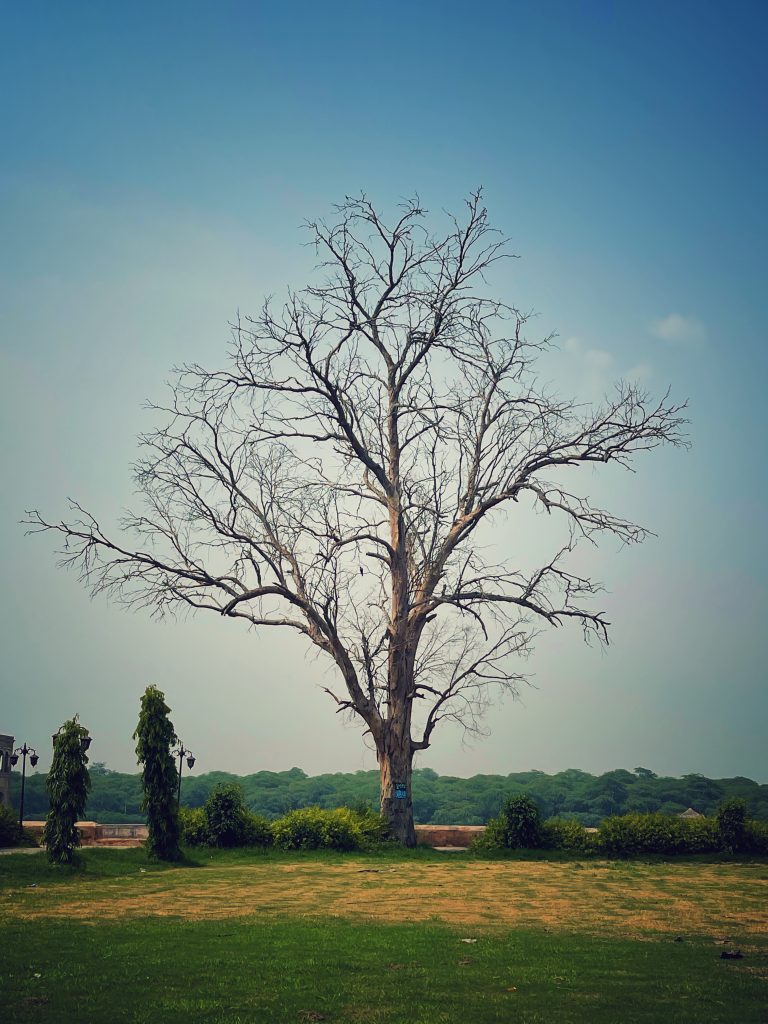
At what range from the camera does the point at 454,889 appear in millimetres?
14977

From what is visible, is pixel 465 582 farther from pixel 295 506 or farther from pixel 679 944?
pixel 679 944

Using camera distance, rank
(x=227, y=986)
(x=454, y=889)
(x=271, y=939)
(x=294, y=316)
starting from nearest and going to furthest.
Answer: (x=227, y=986) < (x=271, y=939) < (x=454, y=889) < (x=294, y=316)

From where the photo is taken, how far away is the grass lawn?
6410 mm

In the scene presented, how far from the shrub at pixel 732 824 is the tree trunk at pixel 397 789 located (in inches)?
320

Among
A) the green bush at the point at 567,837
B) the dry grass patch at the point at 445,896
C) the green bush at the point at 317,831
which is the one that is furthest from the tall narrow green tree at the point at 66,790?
the green bush at the point at 567,837

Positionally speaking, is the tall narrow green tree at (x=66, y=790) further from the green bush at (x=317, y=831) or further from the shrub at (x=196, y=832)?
the green bush at (x=317, y=831)

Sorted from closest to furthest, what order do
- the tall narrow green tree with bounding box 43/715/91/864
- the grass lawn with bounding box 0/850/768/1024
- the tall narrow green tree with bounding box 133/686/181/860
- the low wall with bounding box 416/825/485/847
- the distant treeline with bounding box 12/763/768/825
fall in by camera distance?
the grass lawn with bounding box 0/850/768/1024, the tall narrow green tree with bounding box 43/715/91/864, the tall narrow green tree with bounding box 133/686/181/860, the low wall with bounding box 416/825/485/847, the distant treeline with bounding box 12/763/768/825

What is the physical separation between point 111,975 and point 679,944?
616 centimetres

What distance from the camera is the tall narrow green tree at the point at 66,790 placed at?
1612cm

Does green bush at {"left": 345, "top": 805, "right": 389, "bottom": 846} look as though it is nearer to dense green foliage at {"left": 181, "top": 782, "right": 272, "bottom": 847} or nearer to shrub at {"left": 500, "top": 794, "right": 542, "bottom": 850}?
dense green foliage at {"left": 181, "top": 782, "right": 272, "bottom": 847}

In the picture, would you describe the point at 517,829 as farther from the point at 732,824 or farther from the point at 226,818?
the point at 226,818

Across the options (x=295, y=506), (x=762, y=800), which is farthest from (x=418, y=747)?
(x=762, y=800)

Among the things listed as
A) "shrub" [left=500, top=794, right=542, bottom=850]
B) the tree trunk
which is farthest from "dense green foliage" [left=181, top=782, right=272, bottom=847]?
"shrub" [left=500, top=794, right=542, bottom=850]

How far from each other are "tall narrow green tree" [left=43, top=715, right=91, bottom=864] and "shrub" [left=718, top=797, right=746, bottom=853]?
15569mm
